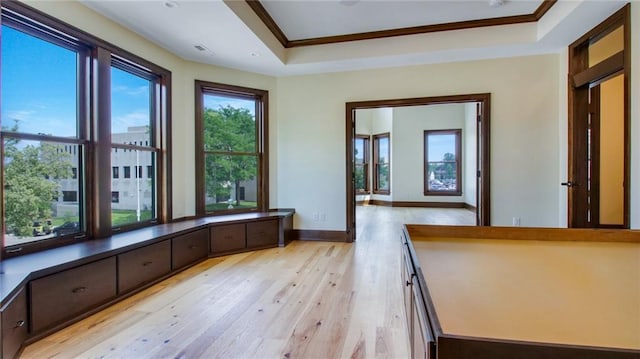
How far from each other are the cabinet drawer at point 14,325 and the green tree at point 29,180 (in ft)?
2.60

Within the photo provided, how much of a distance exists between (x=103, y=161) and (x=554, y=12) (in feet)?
16.0

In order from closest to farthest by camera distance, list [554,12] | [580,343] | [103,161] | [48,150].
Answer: [580,343] → [48,150] → [103,161] → [554,12]

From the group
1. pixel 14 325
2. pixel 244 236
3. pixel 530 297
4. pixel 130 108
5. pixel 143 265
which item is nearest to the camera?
pixel 530 297

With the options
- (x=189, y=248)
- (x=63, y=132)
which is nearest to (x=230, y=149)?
(x=189, y=248)

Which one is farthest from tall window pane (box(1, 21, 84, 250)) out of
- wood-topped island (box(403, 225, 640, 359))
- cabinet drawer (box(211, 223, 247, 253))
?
wood-topped island (box(403, 225, 640, 359))

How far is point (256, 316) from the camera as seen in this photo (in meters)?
2.32

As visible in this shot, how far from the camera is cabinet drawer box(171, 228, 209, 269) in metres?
3.27

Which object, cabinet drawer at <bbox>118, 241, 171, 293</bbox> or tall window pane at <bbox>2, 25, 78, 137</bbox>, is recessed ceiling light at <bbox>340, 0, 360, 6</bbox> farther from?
cabinet drawer at <bbox>118, 241, 171, 293</bbox>

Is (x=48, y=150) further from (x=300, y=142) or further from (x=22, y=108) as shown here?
(x=300, y=142)

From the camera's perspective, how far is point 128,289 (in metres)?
2.67

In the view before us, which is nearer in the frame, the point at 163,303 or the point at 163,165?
the point at 163,303

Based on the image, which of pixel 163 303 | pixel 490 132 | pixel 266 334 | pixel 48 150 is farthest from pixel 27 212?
pixel 490 132

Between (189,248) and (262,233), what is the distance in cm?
106

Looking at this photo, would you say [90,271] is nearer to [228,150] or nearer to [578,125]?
[228,150]
